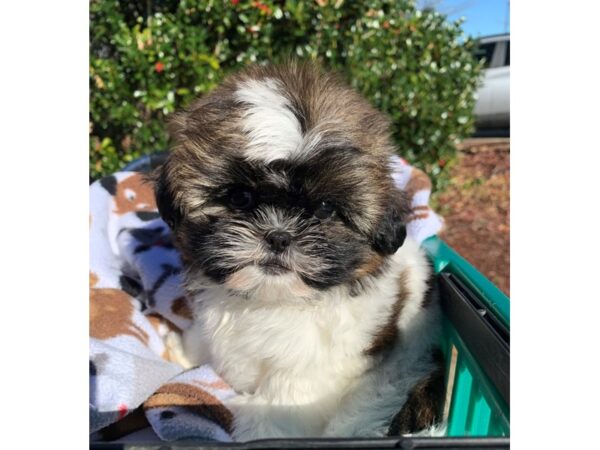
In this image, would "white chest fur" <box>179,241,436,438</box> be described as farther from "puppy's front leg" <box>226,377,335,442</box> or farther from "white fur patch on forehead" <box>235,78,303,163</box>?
"white fur patch on forehead" <box>235,78,303,163</box>

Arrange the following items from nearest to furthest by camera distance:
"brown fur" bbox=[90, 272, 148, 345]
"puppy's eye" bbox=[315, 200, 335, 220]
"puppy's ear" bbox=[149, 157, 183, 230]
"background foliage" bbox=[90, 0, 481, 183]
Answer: "puppy's eye" bbox=[315, 200, 335, 220], "puppy's ear" bbox=[149, 157, 183, 230], "brown fur" bbox=[90, 272, 148, 345], "background foliage" bbox=[90, 0, 481, 183]

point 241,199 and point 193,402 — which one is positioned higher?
point 241,199

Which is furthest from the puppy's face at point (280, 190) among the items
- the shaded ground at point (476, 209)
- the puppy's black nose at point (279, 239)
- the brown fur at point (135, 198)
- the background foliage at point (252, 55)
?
the shaded ground at point (476, 209)

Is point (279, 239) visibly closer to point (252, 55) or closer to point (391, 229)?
point (391, 229)

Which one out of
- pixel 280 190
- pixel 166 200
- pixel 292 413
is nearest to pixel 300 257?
pixel 280 190

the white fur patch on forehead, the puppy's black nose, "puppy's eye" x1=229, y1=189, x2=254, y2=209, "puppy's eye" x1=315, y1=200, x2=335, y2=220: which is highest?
the white fur patch on forehead

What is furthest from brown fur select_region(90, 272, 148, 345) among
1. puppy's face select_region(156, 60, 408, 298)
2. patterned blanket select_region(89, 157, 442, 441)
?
puppy's face select_region(156, 60, 408, 298)
